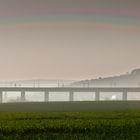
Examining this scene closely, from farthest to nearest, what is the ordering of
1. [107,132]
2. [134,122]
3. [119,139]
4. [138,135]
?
[134,122] → [107,132] → [138,135] → [119,139]

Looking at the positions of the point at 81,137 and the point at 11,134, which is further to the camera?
the point at 11,134

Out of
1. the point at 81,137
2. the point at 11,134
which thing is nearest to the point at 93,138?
the point at 81,137

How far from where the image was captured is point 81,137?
31.8 metres

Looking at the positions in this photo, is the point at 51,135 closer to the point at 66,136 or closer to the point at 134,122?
the point at 66,136

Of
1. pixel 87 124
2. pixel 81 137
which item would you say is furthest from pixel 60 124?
pixel 81 137

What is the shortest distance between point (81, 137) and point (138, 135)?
4.94 metres

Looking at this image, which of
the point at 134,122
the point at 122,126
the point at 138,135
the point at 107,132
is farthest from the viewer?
the point at 134,122

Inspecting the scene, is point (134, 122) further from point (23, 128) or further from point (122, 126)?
point (23, 128)

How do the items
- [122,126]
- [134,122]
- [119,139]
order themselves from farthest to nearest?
1. [134,122]
2. [122,126]
3. [119,139]

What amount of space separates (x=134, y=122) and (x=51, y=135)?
12.5m

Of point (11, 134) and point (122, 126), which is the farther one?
point (122, 126)

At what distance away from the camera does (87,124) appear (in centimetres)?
4028

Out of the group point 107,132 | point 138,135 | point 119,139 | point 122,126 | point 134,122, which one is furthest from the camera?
point 134,122

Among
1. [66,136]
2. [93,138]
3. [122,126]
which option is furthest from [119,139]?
[122,126]
